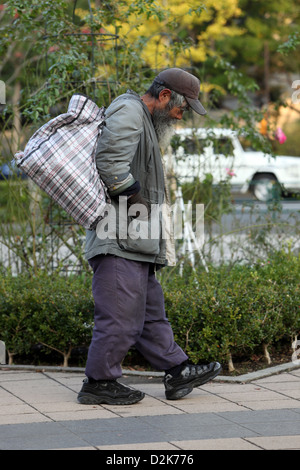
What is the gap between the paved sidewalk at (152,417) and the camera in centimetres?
377

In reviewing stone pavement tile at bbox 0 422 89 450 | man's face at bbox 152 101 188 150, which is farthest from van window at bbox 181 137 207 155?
stone pavement tile at bbox 0 422 89 450

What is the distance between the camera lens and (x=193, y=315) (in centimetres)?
536

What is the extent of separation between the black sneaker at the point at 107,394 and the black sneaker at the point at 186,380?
245 mm

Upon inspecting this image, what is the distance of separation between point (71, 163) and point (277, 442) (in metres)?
1.80

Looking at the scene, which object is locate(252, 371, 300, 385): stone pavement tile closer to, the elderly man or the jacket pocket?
the elderly man

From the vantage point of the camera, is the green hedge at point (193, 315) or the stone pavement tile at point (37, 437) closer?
the stone pavement tile at point (37, 437)

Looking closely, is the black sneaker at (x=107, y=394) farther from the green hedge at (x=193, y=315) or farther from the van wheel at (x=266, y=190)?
the van wheel at (x=266, y=190)

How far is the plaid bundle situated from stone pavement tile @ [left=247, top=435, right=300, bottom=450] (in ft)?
4.79

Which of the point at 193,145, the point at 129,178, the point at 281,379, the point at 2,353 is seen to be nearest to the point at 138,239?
the point at 129,178

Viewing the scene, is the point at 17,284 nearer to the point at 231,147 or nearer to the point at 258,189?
the point at 231,147

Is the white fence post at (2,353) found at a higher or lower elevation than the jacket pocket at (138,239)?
lower

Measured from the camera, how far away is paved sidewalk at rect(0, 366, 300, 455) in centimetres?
377

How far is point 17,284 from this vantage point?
6.04 metres

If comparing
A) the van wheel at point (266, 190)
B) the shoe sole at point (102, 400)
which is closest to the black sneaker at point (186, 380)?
the shoe sole at point (102, 400)
